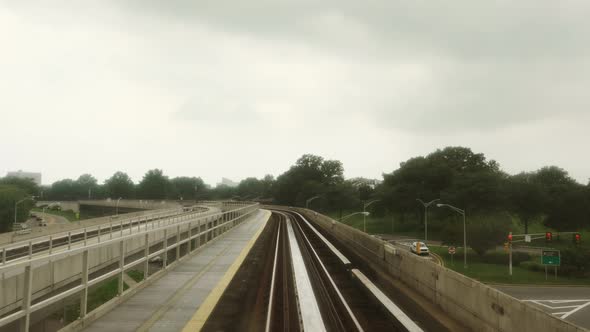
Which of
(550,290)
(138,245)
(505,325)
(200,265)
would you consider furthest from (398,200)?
(505,325)

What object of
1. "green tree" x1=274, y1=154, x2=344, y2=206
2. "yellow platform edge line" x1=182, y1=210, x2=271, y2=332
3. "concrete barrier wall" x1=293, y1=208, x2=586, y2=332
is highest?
"green tree" x1=274, y1=154, x2=344, y2=206

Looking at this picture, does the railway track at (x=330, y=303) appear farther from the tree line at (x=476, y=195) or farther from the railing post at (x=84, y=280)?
the tree line at (x=476, y=195)

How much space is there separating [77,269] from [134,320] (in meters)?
9.76

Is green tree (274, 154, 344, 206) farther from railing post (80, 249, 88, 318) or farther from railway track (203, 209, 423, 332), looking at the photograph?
railing post (80, 249, 88, 318)

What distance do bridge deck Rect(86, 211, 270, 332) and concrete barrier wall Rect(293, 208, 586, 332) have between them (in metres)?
6.23

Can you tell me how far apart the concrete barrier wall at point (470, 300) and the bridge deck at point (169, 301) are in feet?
20.5

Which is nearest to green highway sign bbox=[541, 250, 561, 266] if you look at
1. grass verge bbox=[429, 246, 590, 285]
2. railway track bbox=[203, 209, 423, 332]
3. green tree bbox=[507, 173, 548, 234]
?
grass verge bbox=[429, 246, 590, 285]

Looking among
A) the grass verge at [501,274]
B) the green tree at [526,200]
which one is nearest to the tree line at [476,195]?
the green tree at [526,200]

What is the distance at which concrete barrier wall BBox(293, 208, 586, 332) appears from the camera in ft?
24.1

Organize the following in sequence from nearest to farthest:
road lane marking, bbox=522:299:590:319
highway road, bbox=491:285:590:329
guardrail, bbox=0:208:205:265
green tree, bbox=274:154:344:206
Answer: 1. guardrail, bbox=0:208:205:265
2. highway road, bbox=491:285:590:329
3. road lane marking, bbox=522:299:590:319
4. green tree, bbox=274:154:344:206

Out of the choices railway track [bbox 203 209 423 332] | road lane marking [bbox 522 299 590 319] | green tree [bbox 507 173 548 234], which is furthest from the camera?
green tree [bbox 507 173 548 234]

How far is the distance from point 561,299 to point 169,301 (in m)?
37.8

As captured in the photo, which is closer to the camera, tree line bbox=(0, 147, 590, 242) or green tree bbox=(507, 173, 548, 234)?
tree line bbox=(0, 147, 590, 242)

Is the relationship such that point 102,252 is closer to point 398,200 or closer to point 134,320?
point 134,320
